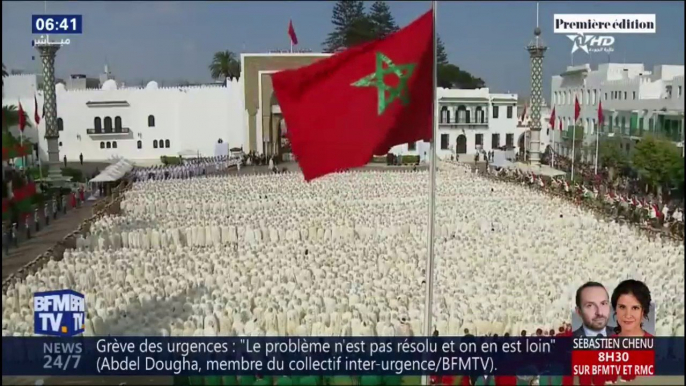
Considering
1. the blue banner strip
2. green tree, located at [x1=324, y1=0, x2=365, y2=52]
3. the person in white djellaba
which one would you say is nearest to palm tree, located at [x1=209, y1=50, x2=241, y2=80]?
green tree, located at [x1=324, y1=0, x2=365, y2=52]

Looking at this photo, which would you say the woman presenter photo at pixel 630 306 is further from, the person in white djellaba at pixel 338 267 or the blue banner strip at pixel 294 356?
the person in white djellaba at pixel 338 267

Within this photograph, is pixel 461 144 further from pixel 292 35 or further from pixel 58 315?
pixel 58 315

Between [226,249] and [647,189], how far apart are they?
52.0 ft

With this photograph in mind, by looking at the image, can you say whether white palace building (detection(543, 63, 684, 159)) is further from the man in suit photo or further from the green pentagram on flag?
the green pentagram on flag

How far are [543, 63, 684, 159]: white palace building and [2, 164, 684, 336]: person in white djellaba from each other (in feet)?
30.0

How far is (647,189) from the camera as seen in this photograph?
23.6 m

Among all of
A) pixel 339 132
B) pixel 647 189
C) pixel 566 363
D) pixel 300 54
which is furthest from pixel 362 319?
pixel 300 54

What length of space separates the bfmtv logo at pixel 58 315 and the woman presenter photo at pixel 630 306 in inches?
235

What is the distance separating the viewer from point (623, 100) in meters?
30.3

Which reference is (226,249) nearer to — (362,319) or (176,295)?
(176,295)

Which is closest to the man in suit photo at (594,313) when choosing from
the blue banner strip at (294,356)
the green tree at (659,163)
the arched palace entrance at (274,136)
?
the blue banner strip at (294,356)

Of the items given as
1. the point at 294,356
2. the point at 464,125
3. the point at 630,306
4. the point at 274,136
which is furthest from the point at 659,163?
the point at 274,136

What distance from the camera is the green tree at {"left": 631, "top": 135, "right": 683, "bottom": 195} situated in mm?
22625

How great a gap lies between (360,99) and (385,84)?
0.26m
